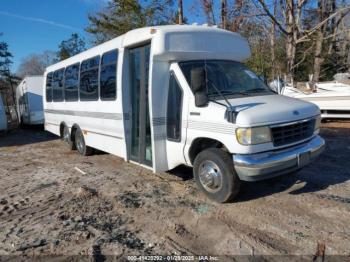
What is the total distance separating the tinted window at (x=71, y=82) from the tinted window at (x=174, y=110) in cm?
428

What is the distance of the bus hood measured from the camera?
Answer: 420 cm

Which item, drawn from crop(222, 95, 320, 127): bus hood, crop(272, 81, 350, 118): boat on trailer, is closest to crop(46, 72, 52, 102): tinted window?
crop(222, 95, 320, 127): bus hood

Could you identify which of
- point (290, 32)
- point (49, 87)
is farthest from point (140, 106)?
point (290, 32)

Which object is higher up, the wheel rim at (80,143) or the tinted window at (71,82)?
the tinted window at (71,82)

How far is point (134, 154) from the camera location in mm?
6391

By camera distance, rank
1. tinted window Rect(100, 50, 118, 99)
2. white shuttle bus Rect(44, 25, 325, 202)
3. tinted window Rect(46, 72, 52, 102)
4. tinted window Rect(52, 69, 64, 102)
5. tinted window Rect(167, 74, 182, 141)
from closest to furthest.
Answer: white shuttle bus Rect(44, 25, 325, 202), tinted window Rect(167, 74, 182, 141), tinted window Rect(100, 50, 118, 99), tinted window Rect(52, 69, 64, 102), tinted window Rect(46, 72, 52, 102)

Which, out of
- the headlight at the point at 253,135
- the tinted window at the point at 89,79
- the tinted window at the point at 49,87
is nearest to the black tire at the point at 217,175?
the headlight at the point at 253,135

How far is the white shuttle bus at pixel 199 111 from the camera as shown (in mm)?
4344

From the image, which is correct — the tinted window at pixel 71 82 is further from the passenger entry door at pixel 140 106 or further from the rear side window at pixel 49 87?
the passenger entry door at pixel 140 106

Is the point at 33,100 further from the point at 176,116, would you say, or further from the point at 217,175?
the point at 217,175

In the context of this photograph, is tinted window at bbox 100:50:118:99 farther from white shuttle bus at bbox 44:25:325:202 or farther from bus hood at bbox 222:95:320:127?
bus hood at bbox 222:95:320:127

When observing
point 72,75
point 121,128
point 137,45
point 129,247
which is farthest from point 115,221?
point 72,75

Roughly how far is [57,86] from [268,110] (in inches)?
309

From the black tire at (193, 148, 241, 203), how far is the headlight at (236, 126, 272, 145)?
435 millimetres
